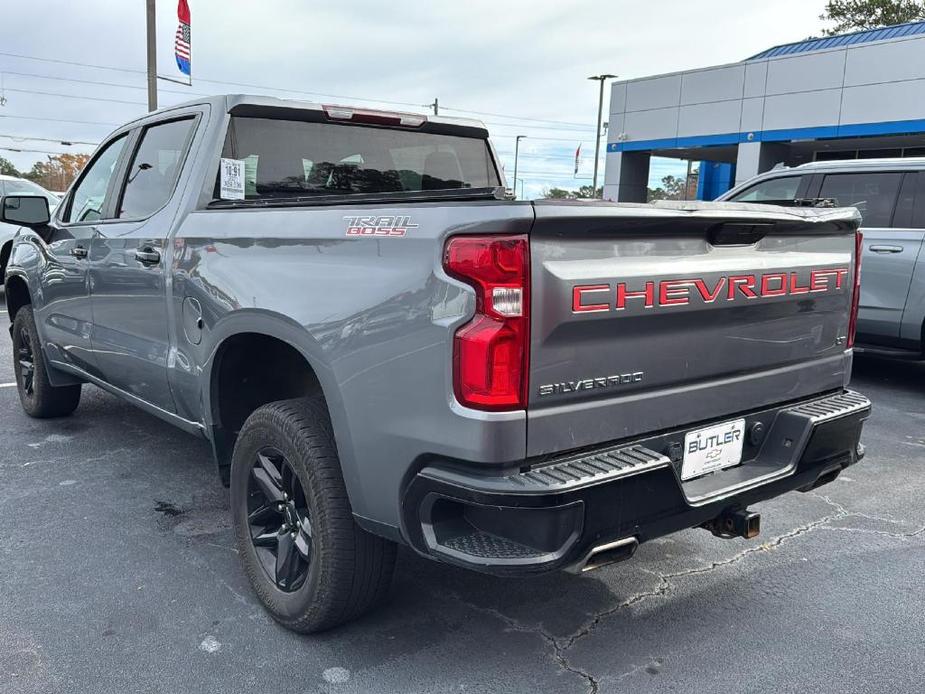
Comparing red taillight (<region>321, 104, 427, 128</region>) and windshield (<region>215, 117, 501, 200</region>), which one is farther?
red taillight (<region>321, 104, 427, 128</region>)

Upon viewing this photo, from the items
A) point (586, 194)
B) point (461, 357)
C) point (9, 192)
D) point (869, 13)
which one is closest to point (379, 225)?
point (461, 357)

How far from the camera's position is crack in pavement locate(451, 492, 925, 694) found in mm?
2645

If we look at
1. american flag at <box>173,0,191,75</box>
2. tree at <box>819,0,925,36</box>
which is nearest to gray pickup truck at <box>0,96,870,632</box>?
american flag at <box>173,0,191,75</box>

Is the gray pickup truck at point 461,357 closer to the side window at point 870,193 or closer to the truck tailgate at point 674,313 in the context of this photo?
the truck tailgate at point 674,313

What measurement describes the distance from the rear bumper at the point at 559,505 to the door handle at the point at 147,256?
1.86 m

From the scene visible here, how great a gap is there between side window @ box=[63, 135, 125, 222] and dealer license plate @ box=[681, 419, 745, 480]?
10.9ft

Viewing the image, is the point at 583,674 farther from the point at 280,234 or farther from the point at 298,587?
the point at 280,234

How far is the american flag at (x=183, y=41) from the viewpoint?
16938mm

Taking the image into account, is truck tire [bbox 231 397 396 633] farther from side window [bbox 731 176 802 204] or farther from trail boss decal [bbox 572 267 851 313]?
side window [bbox 731 176 802 204]

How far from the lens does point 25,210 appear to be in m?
4.50

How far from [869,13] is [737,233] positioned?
1400 inches

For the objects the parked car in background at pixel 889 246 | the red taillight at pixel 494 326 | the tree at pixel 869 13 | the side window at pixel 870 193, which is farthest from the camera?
the tree at pixel 869 13

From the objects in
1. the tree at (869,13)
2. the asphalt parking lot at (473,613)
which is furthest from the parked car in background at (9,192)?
the tree at (869,13)

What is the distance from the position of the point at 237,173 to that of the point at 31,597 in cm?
188
